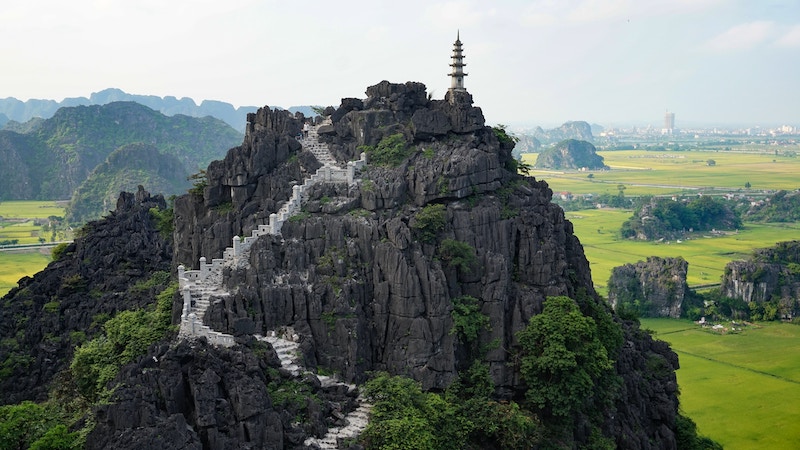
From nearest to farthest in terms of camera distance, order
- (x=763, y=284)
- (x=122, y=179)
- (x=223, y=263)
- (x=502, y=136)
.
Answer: (x=223, y=263) → (x=502, y=136) → (x=763, y=284) → (x=122, y=179)

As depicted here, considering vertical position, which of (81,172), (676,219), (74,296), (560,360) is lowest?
(676,219)

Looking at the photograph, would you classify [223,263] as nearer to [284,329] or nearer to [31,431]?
[284,329]

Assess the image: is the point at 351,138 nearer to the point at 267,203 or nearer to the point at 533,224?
the point at 267,203

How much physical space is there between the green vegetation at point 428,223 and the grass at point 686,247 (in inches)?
2404

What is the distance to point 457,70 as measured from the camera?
4791 cm

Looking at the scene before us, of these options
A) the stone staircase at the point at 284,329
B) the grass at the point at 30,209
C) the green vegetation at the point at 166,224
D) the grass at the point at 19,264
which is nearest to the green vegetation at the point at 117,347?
the stone staircase at the point at 284,329

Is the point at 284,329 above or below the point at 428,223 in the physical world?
below

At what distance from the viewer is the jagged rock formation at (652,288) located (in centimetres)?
8962

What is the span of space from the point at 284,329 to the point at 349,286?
3.66m

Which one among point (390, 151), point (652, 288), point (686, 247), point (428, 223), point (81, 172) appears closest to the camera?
point (428, 223)

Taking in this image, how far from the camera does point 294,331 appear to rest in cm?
3666

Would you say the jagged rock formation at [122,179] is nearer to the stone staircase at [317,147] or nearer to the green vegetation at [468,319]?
the stone staircase at [317,147]

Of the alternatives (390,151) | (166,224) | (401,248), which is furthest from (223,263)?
(166,224)

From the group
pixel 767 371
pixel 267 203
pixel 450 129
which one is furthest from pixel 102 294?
pixel 767 371
